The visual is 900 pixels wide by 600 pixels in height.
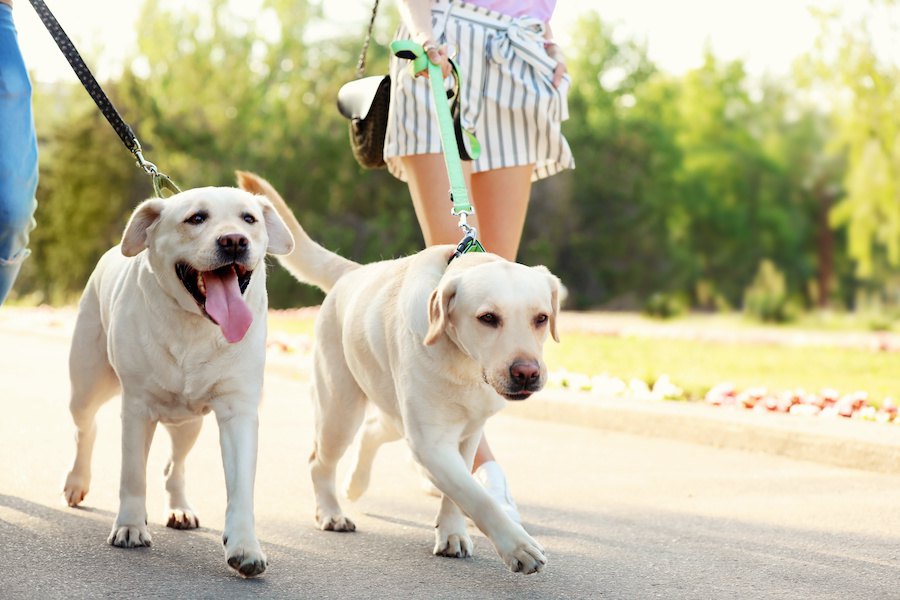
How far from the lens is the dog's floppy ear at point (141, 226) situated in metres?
3.96

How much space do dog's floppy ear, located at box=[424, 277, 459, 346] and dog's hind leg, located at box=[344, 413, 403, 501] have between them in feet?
3.92

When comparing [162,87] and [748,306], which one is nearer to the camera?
[748,306]

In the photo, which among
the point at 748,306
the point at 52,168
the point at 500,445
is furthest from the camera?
the point at 52,168

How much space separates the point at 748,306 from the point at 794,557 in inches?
708

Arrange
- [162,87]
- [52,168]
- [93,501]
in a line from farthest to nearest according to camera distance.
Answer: [162,87] → [52,168] → [93,501]

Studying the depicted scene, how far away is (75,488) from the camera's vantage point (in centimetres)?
479

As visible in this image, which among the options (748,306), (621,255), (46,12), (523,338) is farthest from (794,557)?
(621,255)

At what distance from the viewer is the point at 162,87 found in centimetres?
3769

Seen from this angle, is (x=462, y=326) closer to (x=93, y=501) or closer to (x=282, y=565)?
(x=282, y=565)

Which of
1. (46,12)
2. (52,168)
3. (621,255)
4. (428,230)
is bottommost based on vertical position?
(621,255)

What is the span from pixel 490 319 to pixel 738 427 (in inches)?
143

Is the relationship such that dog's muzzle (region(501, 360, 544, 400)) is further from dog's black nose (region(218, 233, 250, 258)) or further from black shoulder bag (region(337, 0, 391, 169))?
black shoulder bag (region(337, 0, 391, 169))

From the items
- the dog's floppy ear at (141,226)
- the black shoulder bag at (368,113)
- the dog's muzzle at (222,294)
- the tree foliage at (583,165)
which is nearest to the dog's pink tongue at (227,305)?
the dog's muzzle at (222,294)

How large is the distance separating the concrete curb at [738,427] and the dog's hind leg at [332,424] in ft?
9.37
